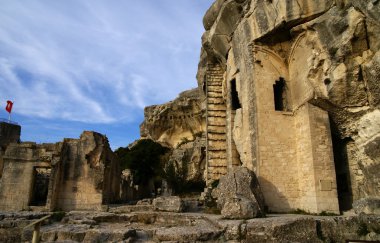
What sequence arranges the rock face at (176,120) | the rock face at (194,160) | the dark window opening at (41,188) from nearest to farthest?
the dark window opening at (41,188) < the rock face at (194,160) < the rock face at (176,120)

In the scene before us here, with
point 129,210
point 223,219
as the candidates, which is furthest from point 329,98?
point 129,210

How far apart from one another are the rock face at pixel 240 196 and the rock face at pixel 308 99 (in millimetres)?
2254

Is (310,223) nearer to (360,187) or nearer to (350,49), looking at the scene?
(360,187)

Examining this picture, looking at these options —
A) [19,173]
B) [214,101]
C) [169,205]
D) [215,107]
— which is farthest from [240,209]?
[214,101]

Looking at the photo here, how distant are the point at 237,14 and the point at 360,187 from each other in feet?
33.8

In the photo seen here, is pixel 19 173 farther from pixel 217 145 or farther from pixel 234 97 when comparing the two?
pixel 234 97

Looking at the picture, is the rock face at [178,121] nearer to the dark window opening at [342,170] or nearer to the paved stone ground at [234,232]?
the dark window opening at [342,170]

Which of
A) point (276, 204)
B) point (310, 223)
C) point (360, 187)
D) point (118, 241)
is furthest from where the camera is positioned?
point (276, 204)

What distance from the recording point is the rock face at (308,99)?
1014 centimetres

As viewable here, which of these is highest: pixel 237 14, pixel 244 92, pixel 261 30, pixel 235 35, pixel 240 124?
pixel 237 14

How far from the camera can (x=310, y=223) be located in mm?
7117

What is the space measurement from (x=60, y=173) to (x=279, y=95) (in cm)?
1077

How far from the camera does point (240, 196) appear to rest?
891cm

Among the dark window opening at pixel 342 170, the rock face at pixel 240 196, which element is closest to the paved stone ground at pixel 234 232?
the rock face at pixel 240 196
